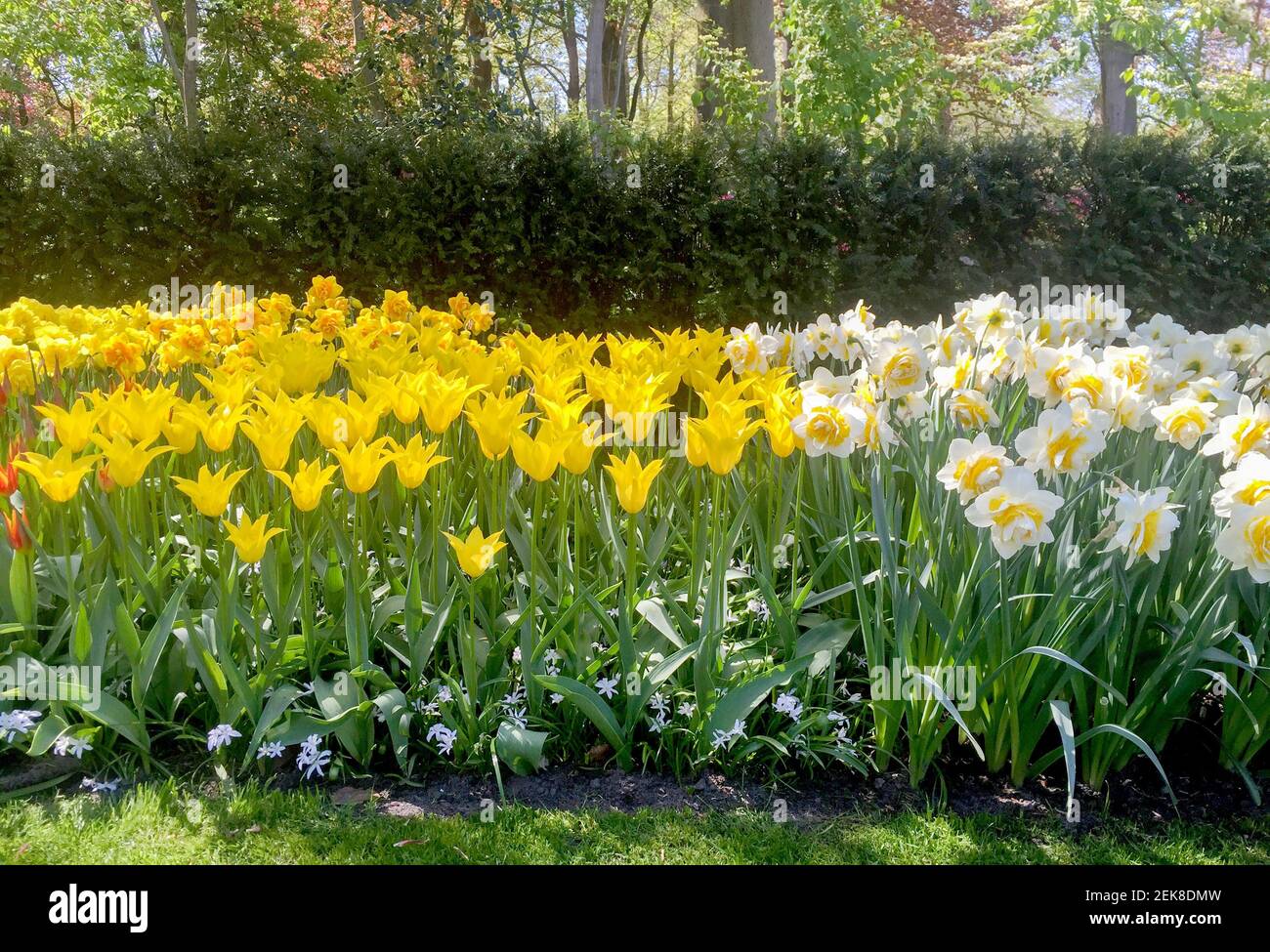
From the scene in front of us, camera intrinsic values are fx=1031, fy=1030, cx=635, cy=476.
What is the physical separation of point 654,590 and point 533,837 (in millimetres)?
900

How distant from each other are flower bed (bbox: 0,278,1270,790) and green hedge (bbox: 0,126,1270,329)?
4.42 m

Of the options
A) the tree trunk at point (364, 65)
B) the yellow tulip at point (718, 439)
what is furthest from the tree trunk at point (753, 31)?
the yellow tulip at point (718, 439)

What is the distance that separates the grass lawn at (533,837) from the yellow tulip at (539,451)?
0.80 m

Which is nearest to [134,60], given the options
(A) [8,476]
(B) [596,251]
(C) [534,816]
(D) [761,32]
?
(D) [761,32]

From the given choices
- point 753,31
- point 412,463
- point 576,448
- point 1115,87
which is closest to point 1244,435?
point 576,448

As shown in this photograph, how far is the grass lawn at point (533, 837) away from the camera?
7.34ft

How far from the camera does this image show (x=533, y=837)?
90.5 inches

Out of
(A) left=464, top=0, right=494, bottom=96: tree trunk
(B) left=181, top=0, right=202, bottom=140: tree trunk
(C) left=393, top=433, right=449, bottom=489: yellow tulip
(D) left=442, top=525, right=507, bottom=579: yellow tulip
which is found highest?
(A) left=464, top=0, right=494, bottom=96: tree trunk

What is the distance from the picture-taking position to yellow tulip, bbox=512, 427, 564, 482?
2461 millimetres

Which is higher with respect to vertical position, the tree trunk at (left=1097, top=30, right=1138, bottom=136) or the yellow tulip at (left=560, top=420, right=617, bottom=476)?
the tree trunk at (left=1097, top=30, right=1138, bottom=136)

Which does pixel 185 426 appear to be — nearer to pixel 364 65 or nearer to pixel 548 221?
pixel 548 221

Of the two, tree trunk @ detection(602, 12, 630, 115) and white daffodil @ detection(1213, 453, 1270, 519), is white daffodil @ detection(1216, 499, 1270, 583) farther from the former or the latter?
tree trunk @ detection(602, 12, 630, 115)

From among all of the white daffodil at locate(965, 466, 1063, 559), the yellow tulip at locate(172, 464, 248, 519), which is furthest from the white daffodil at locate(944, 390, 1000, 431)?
the yellow tulip at locate(172, 464, 248, 519)

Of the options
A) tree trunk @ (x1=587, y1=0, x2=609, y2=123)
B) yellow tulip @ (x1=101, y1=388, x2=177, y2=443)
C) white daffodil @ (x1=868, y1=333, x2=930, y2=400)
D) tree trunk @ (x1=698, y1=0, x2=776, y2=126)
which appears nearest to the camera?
yellow tulip @ (x1=101, y1=388, x2=177, y2=443)
